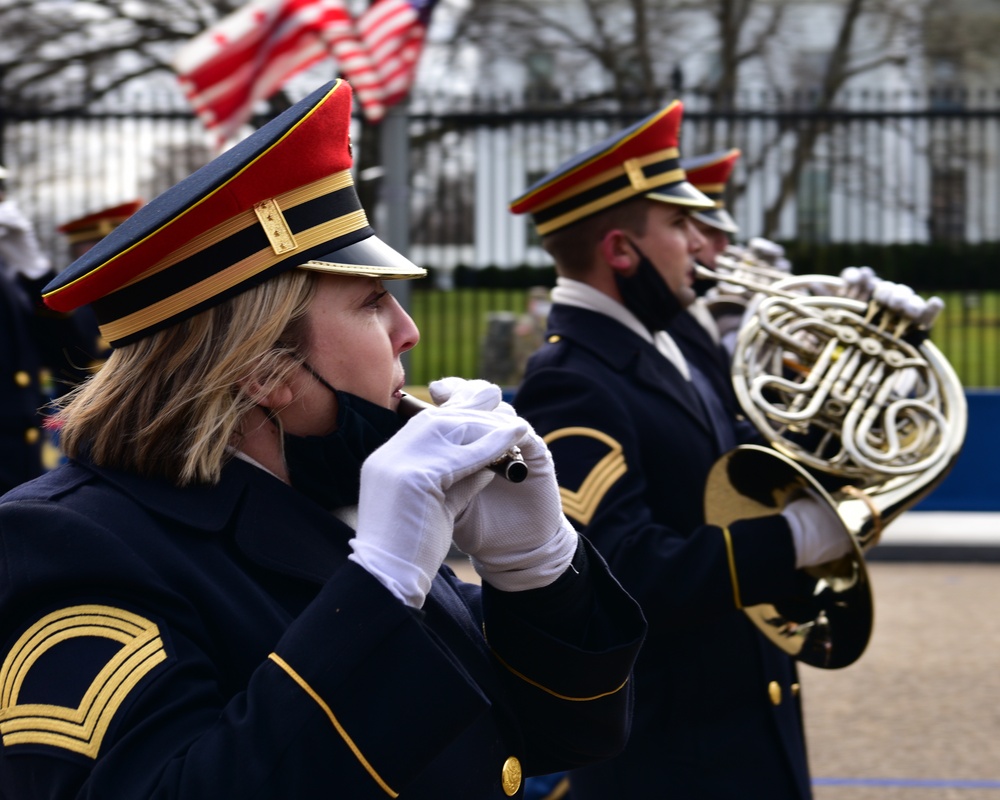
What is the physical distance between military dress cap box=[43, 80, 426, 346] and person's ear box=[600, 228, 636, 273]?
1548 mm

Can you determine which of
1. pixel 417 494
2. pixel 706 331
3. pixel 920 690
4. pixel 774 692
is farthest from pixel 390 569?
pixel 920 690

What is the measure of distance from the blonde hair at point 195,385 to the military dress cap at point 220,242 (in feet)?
0.09

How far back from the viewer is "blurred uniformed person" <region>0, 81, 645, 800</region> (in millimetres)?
1493

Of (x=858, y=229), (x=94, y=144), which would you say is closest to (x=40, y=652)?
(x=94, y=144)

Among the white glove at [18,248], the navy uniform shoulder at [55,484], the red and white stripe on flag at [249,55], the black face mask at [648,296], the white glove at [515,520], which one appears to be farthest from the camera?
the red and white stripe on flag at [249,55]

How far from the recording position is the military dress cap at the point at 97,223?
7.04 m

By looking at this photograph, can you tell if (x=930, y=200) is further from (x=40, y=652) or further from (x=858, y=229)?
(x=40, y=652)

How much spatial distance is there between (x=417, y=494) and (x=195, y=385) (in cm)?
31

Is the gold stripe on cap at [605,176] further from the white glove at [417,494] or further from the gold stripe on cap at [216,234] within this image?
the white glove at [417,494]

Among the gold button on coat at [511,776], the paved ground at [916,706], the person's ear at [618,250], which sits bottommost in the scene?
the paved ground at [916,706]

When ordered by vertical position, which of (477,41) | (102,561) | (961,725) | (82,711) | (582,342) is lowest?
(961,725)

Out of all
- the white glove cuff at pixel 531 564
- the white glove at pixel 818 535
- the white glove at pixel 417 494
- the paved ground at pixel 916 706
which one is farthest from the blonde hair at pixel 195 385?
the paved ground at pixel 916 706

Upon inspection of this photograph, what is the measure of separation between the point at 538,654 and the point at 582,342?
1.35 m

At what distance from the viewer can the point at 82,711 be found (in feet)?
4.85
